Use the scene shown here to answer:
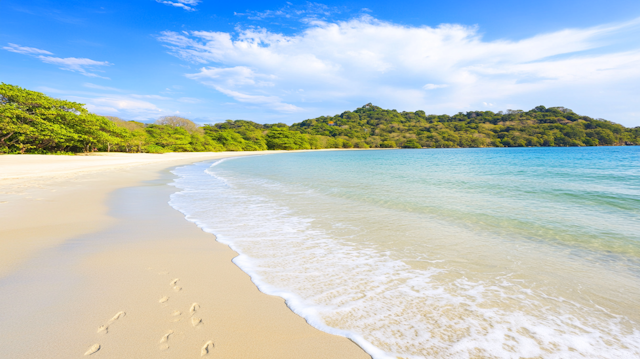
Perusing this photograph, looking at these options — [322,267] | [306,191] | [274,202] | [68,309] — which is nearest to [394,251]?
[322,267]

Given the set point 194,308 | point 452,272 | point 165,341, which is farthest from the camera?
point 452,272

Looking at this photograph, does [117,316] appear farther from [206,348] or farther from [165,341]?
[206,348]

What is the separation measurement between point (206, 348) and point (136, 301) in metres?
0.95

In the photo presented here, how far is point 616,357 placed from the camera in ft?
6.12

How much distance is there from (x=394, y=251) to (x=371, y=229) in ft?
3.68

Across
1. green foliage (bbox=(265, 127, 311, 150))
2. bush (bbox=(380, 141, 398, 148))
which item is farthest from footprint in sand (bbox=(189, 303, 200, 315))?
bush (bbox=(380, 141, 398, 148))

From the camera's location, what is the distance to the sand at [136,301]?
1797mm

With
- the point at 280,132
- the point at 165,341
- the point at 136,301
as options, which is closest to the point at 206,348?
the point at 165,341

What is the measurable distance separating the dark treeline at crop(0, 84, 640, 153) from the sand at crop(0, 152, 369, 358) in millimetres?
25121

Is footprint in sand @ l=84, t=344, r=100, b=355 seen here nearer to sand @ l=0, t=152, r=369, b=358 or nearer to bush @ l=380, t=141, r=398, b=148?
sand @ l=0, t=152, r=369, b=358

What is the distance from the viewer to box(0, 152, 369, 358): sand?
5.90 ft

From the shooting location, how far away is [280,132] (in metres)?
76.2

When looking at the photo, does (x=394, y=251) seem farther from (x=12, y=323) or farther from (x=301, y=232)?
(x=12, y=323)

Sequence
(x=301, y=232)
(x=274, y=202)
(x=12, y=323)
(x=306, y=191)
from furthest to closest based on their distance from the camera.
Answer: (x=306, y=191) < (x=274, y=202) < (x=301, y=232) < (x=12, y=323)
